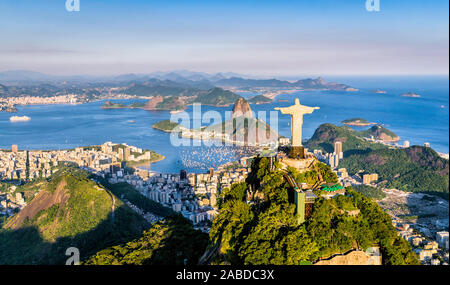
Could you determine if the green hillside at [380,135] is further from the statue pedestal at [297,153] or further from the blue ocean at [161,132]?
the statue pedestal at [297,153]

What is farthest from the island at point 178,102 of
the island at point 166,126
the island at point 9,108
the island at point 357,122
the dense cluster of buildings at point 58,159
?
the dense cluster of buildings at point 58,159

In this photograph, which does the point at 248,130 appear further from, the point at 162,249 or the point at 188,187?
the point at 162,249

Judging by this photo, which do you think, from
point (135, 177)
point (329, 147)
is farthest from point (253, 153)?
point (135, 177)

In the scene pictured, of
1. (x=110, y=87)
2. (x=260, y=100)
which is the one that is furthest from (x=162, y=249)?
(x=110, y=87)

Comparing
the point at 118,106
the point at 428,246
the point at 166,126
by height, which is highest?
the point at 118,106

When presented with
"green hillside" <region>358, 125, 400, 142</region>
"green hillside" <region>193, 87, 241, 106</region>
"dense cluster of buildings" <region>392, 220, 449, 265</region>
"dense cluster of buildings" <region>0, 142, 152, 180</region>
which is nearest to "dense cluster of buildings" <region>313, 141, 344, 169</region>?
"green hillside" <region>358, 125, 400, 142</region>

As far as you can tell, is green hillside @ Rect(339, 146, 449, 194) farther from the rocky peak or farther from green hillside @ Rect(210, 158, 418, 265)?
green hillside @ Rect(210, 158, 418, 265)
